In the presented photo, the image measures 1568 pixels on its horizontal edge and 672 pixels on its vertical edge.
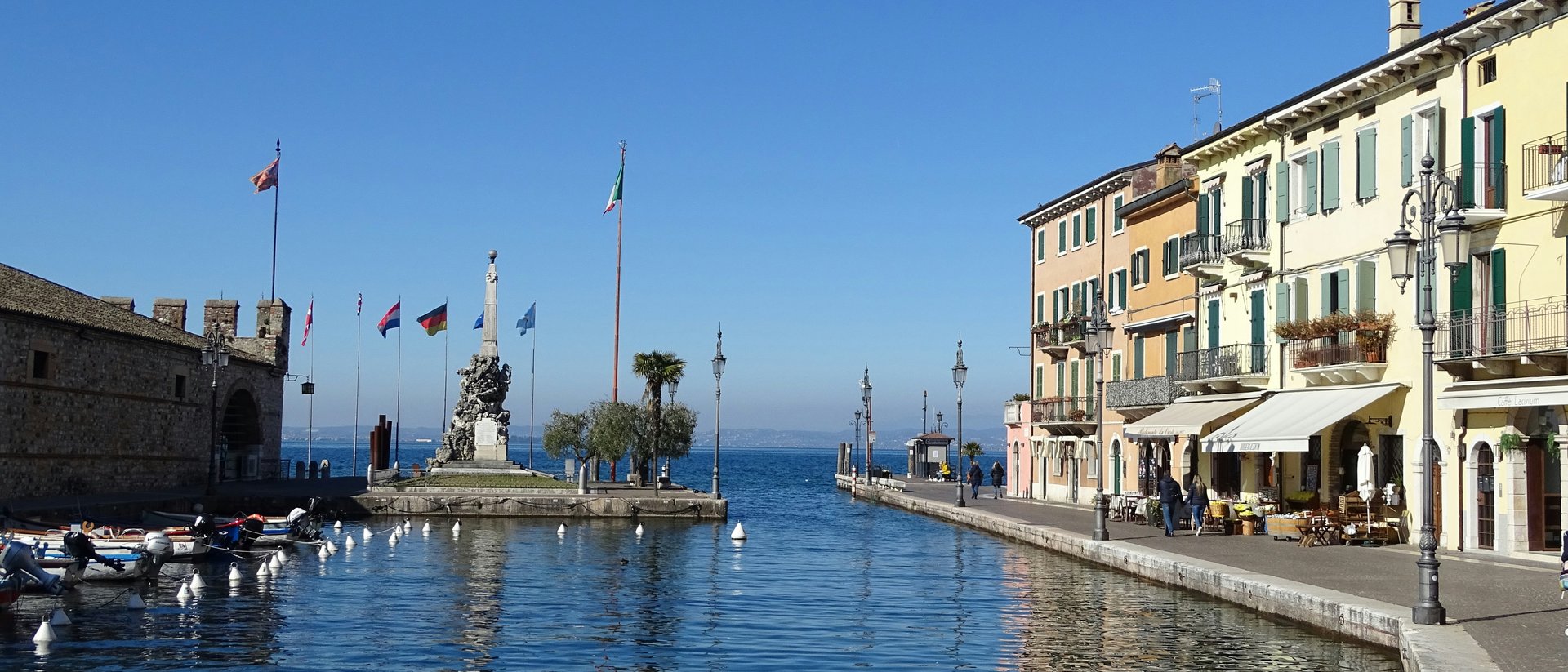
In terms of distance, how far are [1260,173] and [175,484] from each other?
3885cm

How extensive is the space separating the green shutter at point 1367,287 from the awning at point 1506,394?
339cm

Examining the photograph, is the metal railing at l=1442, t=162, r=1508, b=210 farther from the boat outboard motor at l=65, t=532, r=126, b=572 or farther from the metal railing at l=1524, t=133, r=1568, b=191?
the boat outboard motor at l=65, t=532, r=126, b=572

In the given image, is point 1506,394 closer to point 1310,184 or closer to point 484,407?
point 1310,184

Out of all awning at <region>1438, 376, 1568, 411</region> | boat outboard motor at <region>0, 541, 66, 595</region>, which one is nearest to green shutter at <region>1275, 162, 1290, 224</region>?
awning at <region>1438, 376, 1568, 411</region>

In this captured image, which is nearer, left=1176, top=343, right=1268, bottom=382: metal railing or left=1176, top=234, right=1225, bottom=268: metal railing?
left=1176, top=343, right=1268, bottom=382: metal railing

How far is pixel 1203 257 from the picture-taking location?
132 ft

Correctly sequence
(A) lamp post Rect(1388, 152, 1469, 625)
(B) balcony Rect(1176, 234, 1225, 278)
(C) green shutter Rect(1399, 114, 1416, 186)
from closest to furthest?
(A) lamp post Rect(1388, 152, 1469, 625) → (C) green shutter Rect(1399, 114, 1416, 186) → (B) balcony Rect(1176, 234, 1225, 278)

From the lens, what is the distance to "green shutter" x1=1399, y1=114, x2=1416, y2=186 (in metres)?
30.4

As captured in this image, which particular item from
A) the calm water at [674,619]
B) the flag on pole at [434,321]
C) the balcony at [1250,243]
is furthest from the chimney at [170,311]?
the balcony at [1250,243]

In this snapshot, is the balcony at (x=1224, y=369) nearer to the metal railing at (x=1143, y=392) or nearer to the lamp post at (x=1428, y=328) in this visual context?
the metal railing at (x=1143, y=392)

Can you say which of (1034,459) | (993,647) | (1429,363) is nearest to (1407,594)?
(1429,363)

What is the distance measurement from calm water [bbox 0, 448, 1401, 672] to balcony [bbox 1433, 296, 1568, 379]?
307 inches

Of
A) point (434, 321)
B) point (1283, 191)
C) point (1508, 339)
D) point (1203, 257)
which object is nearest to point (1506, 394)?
point (1508, 339)

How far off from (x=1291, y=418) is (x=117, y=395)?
35989mm
